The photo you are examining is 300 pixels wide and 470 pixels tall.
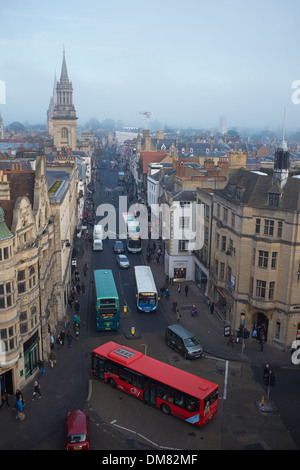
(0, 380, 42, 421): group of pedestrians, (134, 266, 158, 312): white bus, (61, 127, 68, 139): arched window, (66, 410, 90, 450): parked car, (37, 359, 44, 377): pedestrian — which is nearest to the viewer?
(66, 410, 90, 450): parked car

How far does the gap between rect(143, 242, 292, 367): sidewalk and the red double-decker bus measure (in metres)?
9.85

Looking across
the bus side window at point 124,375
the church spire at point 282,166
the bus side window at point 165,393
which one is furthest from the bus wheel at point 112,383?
the church spire at point 282,166

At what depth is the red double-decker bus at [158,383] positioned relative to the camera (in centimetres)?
2966

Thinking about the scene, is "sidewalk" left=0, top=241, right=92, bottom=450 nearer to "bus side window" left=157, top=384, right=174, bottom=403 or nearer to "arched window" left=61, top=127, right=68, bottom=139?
"bus side window" left=157, top=384, right=174, bottom=403

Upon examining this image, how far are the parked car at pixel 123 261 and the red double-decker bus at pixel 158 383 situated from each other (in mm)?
29846

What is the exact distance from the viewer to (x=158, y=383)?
31.4 meters

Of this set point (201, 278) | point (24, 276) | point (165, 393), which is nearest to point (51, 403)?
point (165, 393)

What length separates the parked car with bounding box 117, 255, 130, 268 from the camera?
66.2 meters

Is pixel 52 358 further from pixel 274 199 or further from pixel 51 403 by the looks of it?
pixel 274 199

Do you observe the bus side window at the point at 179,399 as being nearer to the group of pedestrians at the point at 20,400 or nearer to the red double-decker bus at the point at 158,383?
the red double-decker bus at the point at 158,383

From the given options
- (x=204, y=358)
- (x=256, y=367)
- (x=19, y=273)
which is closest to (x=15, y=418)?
(x=19, y=273)

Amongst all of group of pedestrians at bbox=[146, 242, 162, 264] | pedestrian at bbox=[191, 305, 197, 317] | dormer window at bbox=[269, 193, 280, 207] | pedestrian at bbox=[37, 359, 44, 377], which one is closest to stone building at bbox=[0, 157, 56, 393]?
pedestrian at bbox=[37, 359, 44, 377]

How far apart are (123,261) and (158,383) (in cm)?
3650

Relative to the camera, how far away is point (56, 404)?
33.1 meters
